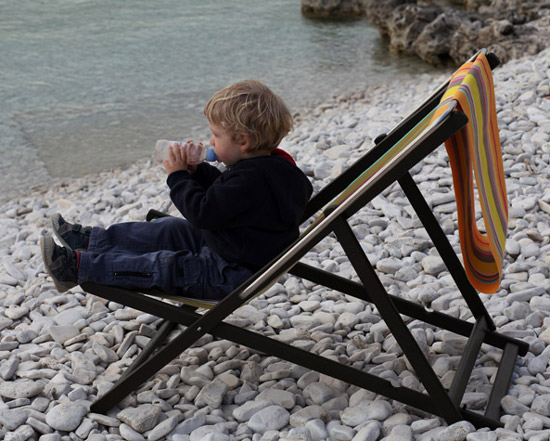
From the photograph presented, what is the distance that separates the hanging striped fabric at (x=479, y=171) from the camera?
2281 millimetres

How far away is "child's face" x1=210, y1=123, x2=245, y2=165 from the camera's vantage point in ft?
8.62

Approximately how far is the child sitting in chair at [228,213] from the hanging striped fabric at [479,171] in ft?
1.85

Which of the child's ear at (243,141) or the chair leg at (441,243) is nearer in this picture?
the child's ear at (243,141)

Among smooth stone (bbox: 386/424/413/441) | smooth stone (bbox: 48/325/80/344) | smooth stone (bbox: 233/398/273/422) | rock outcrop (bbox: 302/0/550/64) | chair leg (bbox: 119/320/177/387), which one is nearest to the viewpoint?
smooth stone (bbox: 386/424/413/441)

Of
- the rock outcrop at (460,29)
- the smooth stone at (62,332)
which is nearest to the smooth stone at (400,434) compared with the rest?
the smooth stone at (62,332)

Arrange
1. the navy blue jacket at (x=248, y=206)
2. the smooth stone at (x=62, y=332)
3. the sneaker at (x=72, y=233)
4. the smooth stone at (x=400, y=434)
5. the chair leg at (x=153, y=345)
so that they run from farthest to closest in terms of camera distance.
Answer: the smooth stone at (x=62, y=332), the chair leg at (x=153, y=345), the sneaker at (x=72, y=233), the navy blue jacket at (x=248, y=206), the smooth stone at (x=400, y=434)

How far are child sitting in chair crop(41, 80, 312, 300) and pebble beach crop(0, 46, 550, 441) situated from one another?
1.44 ft

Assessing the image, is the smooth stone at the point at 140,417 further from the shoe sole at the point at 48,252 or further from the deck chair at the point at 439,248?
the shoe sole at the point at 48,252

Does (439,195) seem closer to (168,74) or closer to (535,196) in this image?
(535,196)

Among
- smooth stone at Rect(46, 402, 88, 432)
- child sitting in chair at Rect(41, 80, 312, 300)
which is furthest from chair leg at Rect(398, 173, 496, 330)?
smooth stone at Rect(46, 402, 88, 432)

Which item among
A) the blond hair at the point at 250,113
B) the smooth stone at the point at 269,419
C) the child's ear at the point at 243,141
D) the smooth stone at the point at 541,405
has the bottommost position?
the smooth stone at the point at 269,419

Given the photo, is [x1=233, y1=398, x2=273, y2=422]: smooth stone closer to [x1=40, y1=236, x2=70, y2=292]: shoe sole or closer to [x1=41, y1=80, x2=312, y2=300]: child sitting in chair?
[x1=41, y1=80, x2=312, y2=300]: child sitting in chair

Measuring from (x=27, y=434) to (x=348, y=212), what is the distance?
135 centimetres

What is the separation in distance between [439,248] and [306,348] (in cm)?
71
